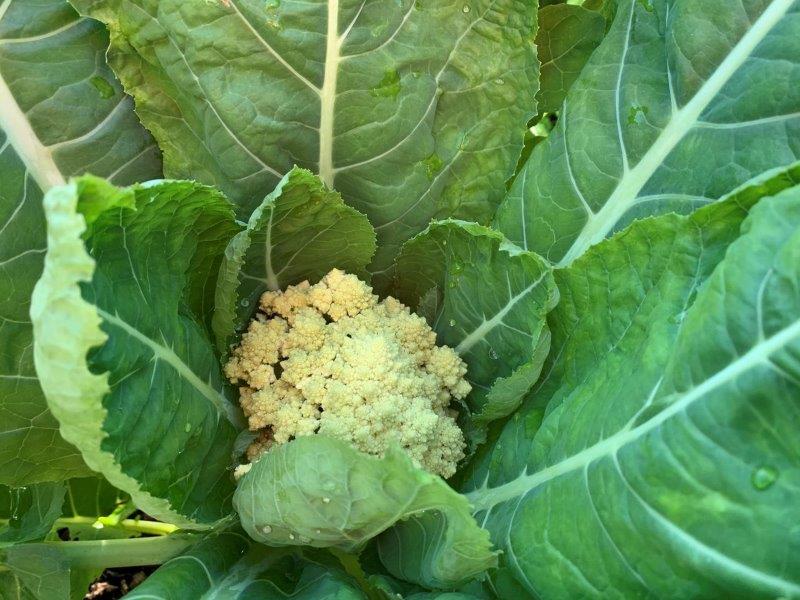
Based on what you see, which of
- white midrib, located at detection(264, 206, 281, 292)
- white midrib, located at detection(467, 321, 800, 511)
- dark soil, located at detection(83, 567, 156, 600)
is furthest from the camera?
dark soil, located at detection(83, 567, 156, 600)

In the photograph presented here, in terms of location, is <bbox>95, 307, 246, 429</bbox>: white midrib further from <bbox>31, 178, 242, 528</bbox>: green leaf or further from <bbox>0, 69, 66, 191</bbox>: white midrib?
<bbox>0, 69, 66, 191</bbox>: white midrib

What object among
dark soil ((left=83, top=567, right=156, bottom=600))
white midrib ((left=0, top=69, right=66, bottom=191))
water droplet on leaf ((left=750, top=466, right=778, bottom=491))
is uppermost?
water droplet on leaf ((left=750, top=466, right=778, bottom=491))

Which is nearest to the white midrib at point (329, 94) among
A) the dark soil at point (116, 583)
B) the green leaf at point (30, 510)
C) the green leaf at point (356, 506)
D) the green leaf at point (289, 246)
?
the green leaf at point (289, 246)

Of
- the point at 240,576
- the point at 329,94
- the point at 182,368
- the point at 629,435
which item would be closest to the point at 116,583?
the point at 240,576

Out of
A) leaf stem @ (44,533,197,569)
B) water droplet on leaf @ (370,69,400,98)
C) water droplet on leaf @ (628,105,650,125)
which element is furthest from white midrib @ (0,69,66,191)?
water droplet on leaf @ (628,105,650,125)

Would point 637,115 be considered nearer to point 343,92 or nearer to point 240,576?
point 343,92

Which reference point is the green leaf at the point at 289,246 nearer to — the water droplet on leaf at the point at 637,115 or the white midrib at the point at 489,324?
the white midrib at the point at 489,324

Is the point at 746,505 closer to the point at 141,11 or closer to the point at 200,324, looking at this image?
the point at 200,324
